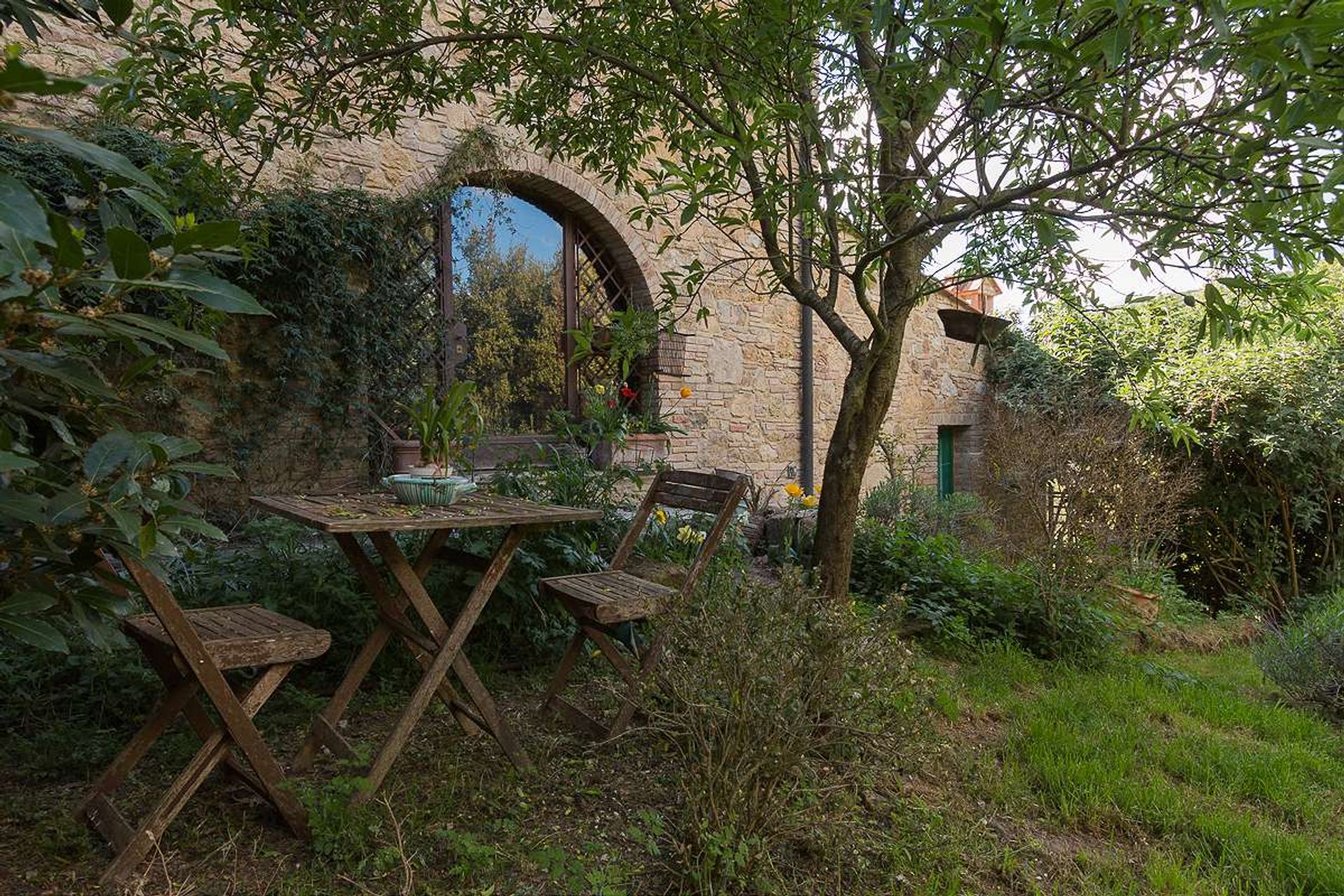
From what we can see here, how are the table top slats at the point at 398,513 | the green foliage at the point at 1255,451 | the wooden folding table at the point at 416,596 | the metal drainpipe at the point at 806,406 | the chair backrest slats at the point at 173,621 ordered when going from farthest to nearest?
the metal drainpipe at the point at 806,406, the green foliage at the point at 1255,451, the wooden folding table at the point at 416,596, the table top slats at the point at 398,513, the chair backrest slats at the point at 173,621

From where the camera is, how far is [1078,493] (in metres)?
4.65

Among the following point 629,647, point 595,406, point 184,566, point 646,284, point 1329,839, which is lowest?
point 1329,839

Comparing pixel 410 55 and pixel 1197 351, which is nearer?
pixel 410 55

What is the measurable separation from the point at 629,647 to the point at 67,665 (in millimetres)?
2117

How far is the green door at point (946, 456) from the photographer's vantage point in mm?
10977

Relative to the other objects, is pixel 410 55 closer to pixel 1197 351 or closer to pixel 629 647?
pixel 629 647

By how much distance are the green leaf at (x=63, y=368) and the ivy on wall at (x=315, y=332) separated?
12.3 ft

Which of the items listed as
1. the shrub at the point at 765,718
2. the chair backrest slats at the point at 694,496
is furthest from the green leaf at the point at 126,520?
the chair backrest slats at the point at 694,496

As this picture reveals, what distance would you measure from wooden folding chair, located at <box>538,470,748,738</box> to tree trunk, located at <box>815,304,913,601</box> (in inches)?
30.9

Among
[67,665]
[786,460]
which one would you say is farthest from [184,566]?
[786,460]

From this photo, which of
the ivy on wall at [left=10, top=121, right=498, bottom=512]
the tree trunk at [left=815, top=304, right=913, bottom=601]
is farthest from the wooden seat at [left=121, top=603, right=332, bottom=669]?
the ivy on wall at [left=10, top=121, right=498, bottom=512]

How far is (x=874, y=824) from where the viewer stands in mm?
2354

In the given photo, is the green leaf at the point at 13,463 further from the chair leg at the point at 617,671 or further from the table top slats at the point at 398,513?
the chair leg at the point at 617,671

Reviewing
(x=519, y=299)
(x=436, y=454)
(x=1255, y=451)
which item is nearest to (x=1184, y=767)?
(x=436, y=454)
